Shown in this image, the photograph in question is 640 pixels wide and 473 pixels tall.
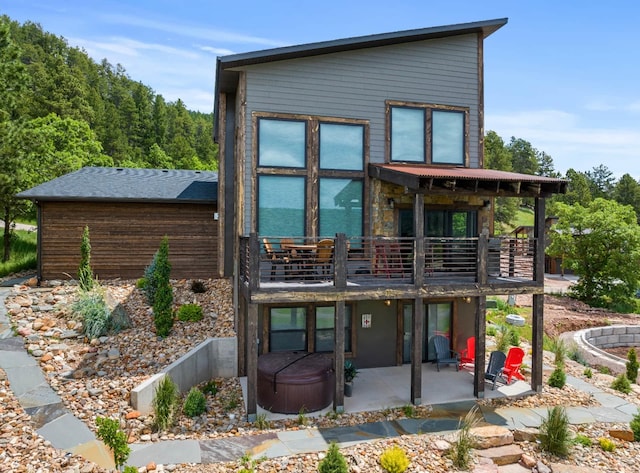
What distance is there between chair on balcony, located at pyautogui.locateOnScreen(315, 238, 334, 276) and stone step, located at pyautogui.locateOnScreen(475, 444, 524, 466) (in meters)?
4.88

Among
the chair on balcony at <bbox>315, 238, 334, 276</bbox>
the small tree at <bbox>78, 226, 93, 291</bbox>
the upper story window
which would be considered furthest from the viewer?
the small tree at <bbox>78, 226, 93, 291</bbox>

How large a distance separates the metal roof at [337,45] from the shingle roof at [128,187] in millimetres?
4710

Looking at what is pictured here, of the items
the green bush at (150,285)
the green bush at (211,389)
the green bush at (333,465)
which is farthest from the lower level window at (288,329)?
the green bush at (333,465)

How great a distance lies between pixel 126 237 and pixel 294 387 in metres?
9.57

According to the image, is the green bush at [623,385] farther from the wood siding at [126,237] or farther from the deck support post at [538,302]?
the wood siding at [126,237]

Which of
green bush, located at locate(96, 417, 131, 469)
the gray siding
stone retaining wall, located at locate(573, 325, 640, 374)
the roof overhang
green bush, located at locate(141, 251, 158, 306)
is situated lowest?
stone retaining wall, located at locate(573, 325, 640, 374)

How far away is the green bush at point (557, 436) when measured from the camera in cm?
778

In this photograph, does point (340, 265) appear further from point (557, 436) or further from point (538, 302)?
point (538, 302)

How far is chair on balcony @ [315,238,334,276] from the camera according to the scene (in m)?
10.0

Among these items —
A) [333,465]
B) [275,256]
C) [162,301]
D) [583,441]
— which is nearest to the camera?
[333,465]

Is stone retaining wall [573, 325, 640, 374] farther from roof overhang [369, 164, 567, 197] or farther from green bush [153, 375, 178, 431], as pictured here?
green bush [153, 375, 178, 431]

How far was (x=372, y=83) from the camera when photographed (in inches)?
471

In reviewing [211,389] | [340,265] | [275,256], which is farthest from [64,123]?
[340,265]

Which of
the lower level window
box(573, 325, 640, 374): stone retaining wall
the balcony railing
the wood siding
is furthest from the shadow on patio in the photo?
box(573, 325, 640, 374): stone retaining wall
